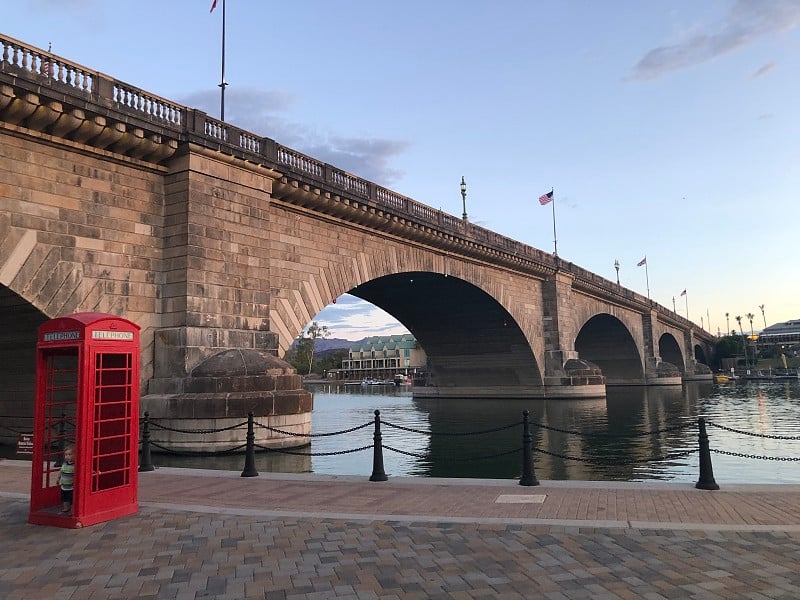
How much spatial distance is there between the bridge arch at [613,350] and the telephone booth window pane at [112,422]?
213ft

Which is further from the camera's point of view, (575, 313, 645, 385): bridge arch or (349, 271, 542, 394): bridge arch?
(575, 313, 645, 385): bridge arch

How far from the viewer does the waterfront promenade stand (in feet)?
16.2

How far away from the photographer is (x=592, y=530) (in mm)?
6570

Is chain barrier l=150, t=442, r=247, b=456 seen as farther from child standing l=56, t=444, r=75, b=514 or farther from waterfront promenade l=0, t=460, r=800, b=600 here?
child standing l=56, t=444, r=75, b=514

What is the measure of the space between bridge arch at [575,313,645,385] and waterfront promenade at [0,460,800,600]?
207 ft

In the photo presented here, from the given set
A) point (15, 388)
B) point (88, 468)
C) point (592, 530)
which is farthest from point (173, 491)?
point (15, 388)

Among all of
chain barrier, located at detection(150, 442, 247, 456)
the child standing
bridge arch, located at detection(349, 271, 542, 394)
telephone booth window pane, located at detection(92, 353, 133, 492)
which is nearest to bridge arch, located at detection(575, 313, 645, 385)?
bridge arch, located at detection(349, 271, 542, 394)

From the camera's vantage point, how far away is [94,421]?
7.36m

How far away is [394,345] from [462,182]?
11771 centimetres

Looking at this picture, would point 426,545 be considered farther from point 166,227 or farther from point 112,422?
point 166,227

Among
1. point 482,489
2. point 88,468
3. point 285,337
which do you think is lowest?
point 482,489

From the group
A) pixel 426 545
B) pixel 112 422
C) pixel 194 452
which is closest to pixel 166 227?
pixel 194 452

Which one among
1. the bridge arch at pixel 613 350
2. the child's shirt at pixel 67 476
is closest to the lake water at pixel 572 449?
the child's shirt at pixel 67 476

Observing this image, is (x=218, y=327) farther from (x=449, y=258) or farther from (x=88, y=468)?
(x=449, y=258)
